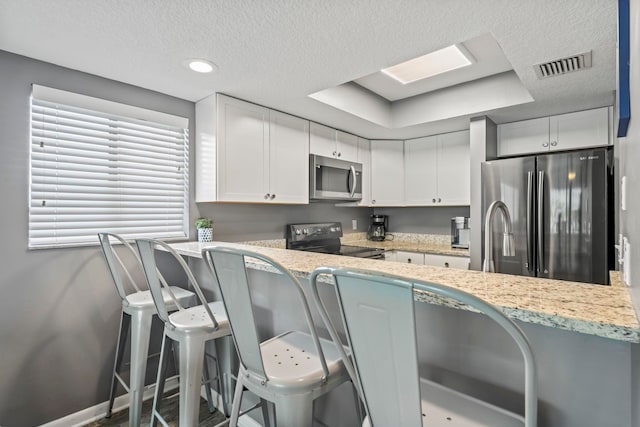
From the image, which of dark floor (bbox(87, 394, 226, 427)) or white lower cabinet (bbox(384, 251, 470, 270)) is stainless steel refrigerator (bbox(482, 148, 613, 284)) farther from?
dark floor (bbox(87, 394, 226, 427))

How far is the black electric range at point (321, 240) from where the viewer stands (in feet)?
10.6

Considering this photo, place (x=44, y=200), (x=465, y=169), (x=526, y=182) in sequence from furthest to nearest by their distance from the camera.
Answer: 1. (x=465, y=169)
2. (x=526, y=182)
3. (x=44, y=200)

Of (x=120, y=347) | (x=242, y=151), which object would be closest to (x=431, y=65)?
(x=242, y=151)

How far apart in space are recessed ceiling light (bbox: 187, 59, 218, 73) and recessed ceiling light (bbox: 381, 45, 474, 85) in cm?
127

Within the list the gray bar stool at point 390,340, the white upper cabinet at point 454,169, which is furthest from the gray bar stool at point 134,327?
the white upper cabinet at point 454,169

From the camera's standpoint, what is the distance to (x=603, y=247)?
2215 mm

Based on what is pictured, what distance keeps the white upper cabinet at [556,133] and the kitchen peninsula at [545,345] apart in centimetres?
231

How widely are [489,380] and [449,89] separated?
260 cm

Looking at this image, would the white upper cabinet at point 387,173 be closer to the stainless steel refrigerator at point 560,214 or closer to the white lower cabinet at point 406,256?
the white lower cabinet at point 406,256

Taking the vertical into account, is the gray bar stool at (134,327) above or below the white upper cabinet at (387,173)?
below

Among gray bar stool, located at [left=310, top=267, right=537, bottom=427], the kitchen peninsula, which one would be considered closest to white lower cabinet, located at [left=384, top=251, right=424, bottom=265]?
the kitchen peninsula

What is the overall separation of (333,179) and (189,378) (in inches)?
87.7

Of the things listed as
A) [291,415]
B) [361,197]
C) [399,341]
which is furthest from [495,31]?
Result: [361,197]

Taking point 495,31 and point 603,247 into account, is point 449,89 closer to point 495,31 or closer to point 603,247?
point 495,31
